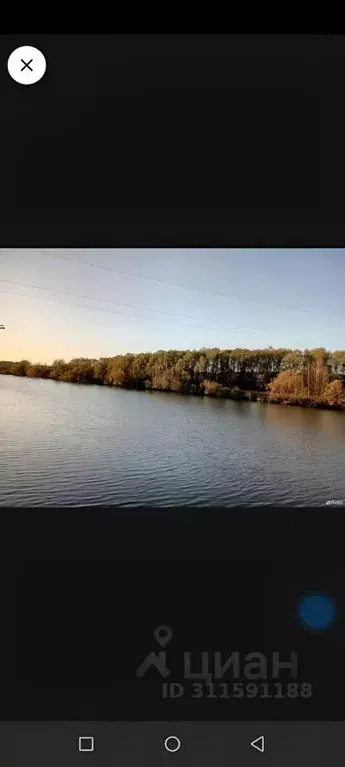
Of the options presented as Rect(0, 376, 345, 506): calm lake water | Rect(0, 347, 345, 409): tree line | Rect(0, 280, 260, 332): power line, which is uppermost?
Rect(0, 280, 260, 332): power line

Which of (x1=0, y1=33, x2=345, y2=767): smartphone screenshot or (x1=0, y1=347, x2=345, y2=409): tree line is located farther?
(x1=0, y1=347, x2=345, y2=409): tree line

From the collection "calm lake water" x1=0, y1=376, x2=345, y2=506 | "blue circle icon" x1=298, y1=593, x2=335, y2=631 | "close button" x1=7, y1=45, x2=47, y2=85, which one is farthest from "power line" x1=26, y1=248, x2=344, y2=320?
"blue circle icon" x1=298, y1=593, x2=335, y2=631

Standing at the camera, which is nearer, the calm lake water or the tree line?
the calm lake water

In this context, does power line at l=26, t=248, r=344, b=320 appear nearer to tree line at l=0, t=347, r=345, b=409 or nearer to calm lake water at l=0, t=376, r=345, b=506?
tree line at l=0, t=347, r=345, b=409

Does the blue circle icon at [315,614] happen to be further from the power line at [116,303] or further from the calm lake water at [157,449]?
the power line at [116,303]

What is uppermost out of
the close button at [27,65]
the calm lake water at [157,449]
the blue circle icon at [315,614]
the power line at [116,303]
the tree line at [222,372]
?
the close button at [27,65]

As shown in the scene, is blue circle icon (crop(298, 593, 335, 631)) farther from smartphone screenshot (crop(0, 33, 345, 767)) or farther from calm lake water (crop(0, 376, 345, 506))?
calm lake water (crop(0, 376, 345, 506))

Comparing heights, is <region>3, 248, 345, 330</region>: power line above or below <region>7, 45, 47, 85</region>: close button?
below

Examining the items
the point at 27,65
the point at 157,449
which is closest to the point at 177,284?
the point at 157,449

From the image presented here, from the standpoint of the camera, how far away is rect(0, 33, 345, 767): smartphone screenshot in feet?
8.20

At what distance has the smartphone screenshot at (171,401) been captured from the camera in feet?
8.20

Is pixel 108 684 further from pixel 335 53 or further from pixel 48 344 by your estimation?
pixel 335 53

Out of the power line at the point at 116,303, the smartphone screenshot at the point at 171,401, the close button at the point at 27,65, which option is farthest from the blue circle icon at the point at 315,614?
the close button at the point at 27,65

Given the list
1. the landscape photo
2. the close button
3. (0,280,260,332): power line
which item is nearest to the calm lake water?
the landscape photo
